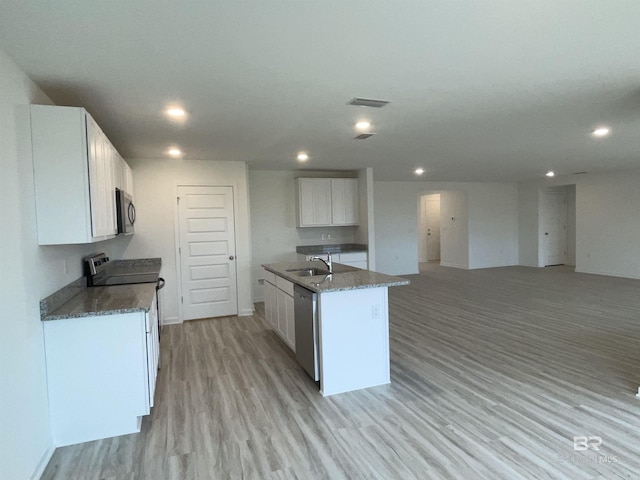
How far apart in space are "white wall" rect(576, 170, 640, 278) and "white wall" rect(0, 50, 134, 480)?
10.5 metres

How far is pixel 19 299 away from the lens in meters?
2.11

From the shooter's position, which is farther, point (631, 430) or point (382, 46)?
point (631, 430)

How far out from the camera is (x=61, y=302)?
275 cm

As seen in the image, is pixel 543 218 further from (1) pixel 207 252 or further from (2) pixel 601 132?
(1) pixel 207 252

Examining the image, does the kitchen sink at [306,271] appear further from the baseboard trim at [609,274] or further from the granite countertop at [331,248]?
the baseboard trim at [609,274]

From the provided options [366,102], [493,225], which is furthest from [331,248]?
[493,225]

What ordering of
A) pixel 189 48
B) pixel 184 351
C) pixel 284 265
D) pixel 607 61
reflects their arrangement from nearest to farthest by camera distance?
pixel 189 48, pixel 607 61, pixel 184 351, pixel 284 265

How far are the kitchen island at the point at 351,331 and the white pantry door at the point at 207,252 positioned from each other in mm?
2749

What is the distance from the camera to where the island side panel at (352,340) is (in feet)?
10.3

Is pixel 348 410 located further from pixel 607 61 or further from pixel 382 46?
pixel 607 61

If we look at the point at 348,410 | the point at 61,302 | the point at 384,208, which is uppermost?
the point at 384,208

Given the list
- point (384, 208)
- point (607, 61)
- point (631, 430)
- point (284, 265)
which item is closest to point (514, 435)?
point (631, 430)

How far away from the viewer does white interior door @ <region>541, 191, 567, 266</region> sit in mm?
10336

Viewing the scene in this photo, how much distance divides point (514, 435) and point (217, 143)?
4.14 metres
